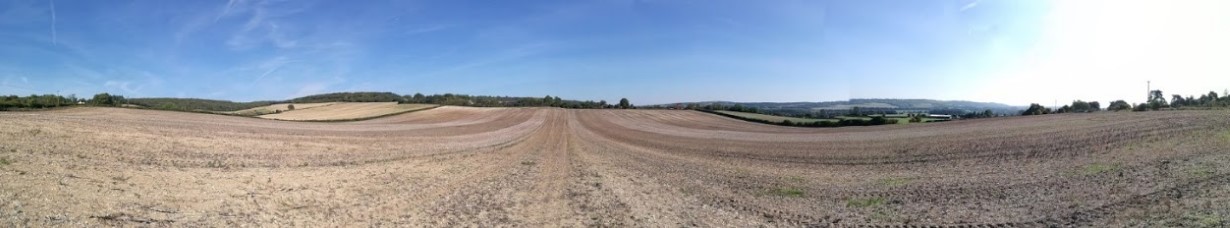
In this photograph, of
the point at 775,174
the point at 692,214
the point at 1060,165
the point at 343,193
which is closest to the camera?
the point at 692,214

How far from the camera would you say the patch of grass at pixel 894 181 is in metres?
12.0

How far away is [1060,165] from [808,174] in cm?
594

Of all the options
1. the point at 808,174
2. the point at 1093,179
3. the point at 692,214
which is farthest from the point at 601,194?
the point at 1093,179

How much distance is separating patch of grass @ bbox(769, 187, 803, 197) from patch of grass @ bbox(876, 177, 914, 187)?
7.15 feet

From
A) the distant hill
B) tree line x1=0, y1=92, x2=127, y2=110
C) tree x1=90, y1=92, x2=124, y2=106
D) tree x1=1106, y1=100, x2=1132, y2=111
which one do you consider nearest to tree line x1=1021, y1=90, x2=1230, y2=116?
tree x1=1106, y1=100, x2=1132, y2=111

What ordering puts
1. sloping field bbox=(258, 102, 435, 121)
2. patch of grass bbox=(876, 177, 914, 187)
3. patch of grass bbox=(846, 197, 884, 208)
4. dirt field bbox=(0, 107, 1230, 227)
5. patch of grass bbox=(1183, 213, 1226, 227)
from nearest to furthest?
patch of grass bbox=(1183, 213, 1226, 227)
dirt field bbox=(0, 107, 1230, 227)
patch of grass bbox=(846, 197, 884, 208)
patch of grass bbox=(876, 177, 914, 187)
sloping field bbox=(258, 102, 435, 121)

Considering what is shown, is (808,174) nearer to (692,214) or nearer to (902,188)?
(902,188)

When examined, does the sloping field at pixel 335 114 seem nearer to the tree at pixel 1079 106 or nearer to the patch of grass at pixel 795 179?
the patch of grass at pixel 795 179

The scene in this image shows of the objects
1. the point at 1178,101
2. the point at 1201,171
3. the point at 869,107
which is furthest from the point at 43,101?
the point at 869,107

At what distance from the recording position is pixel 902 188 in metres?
11.4

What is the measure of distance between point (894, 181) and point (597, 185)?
6.79 m

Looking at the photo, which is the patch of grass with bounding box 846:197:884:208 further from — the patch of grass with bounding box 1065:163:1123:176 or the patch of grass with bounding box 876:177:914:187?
the patch of grass with bounding box 1065:163:1123:176

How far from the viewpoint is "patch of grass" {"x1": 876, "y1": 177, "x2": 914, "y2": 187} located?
474 inches

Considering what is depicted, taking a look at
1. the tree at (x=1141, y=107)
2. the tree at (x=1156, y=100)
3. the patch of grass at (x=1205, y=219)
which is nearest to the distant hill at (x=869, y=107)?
the tree at (x=1156, y=100)
